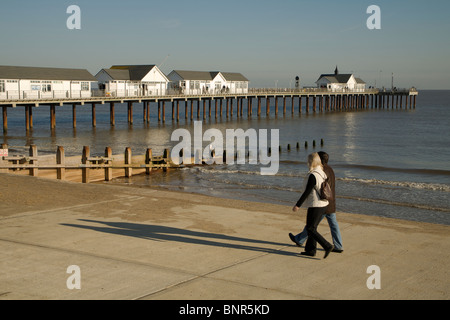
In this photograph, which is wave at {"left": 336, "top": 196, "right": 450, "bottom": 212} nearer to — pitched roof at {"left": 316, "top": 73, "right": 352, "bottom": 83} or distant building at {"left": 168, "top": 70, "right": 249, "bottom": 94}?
distant building at {"left": 168, "top": 70, "right": 249, "bottom": 94}

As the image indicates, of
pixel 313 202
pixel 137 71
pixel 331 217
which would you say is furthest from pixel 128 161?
pixel 137 71

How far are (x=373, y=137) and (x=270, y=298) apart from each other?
1905 inches

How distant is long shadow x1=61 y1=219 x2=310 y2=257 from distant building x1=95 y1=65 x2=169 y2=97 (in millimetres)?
48690

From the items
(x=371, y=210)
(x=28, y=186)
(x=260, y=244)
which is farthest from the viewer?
(x=371, y=210)

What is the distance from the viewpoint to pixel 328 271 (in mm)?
7562

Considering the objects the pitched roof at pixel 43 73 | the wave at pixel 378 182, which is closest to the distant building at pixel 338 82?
the pitched roof at pixel 43 73

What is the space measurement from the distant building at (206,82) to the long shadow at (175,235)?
58631 millimetres

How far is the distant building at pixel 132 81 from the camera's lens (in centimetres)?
6084

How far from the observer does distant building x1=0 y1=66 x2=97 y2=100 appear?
47.2 metres

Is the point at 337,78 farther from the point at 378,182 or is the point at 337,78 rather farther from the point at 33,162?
the point at 33,162

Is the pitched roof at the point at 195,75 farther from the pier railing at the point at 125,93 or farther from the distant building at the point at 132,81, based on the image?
the distant building at the point at 132,81

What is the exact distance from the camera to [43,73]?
2016 inches
